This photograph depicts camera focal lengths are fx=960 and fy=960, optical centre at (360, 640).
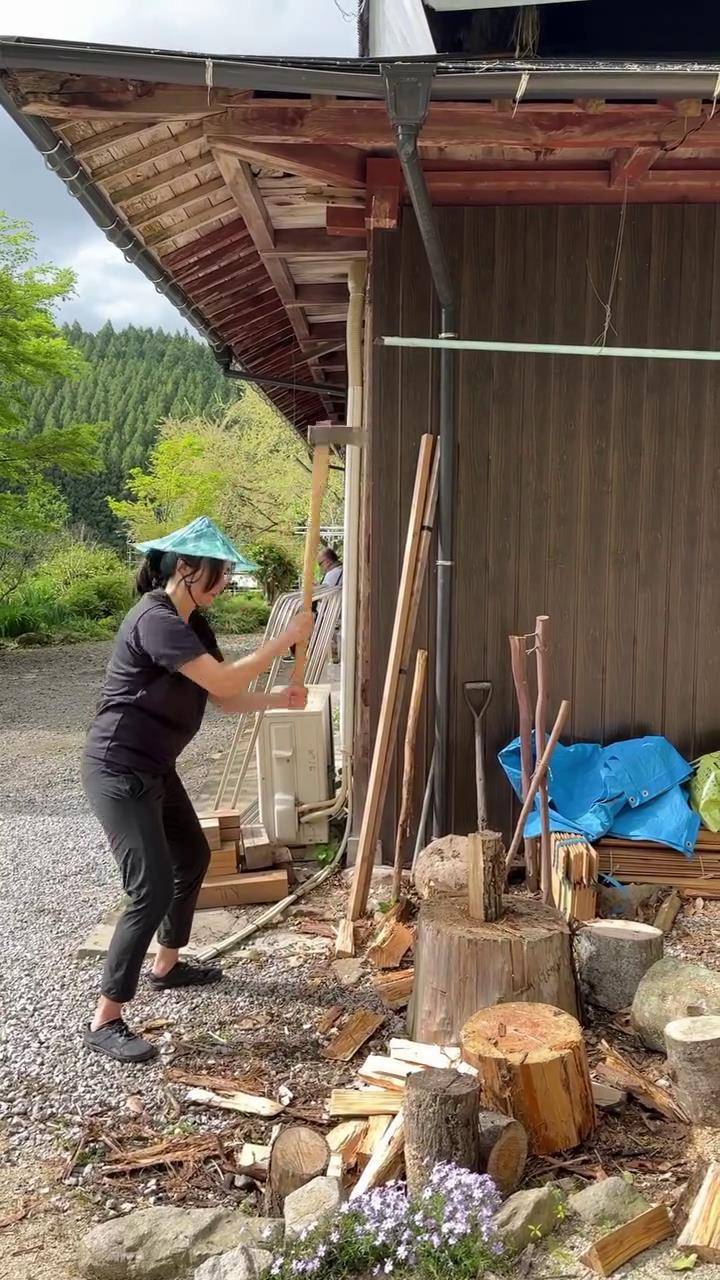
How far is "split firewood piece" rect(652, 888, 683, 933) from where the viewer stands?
4.38 meters

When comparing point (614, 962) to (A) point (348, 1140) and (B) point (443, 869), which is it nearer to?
(B) point (443, 869)

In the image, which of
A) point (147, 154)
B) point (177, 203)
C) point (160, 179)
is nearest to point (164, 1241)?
point (147, 154)

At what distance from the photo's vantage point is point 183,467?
27922 millimetres

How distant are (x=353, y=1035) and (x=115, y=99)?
11.7 feet

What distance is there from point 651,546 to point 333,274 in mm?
2954

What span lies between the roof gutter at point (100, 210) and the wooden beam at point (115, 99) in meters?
0.12

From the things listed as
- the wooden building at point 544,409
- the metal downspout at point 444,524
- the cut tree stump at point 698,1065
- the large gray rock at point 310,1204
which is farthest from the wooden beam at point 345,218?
the large gray rock at point 310,1204

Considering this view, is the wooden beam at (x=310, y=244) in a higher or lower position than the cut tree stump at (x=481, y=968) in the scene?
higher

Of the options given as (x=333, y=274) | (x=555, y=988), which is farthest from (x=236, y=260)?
(x=555, y=988)

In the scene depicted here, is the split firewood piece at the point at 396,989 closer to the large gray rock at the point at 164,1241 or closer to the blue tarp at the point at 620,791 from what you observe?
the blue tarp at the point at 620,791

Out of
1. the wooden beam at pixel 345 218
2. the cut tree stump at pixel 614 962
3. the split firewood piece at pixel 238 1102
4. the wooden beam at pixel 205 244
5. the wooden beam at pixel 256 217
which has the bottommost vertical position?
the split firewood piece at pixel 238 1102

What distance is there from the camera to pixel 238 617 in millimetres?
20984

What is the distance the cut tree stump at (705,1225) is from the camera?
7.18 feet

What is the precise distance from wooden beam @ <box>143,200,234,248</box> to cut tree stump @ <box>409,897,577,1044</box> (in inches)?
158
